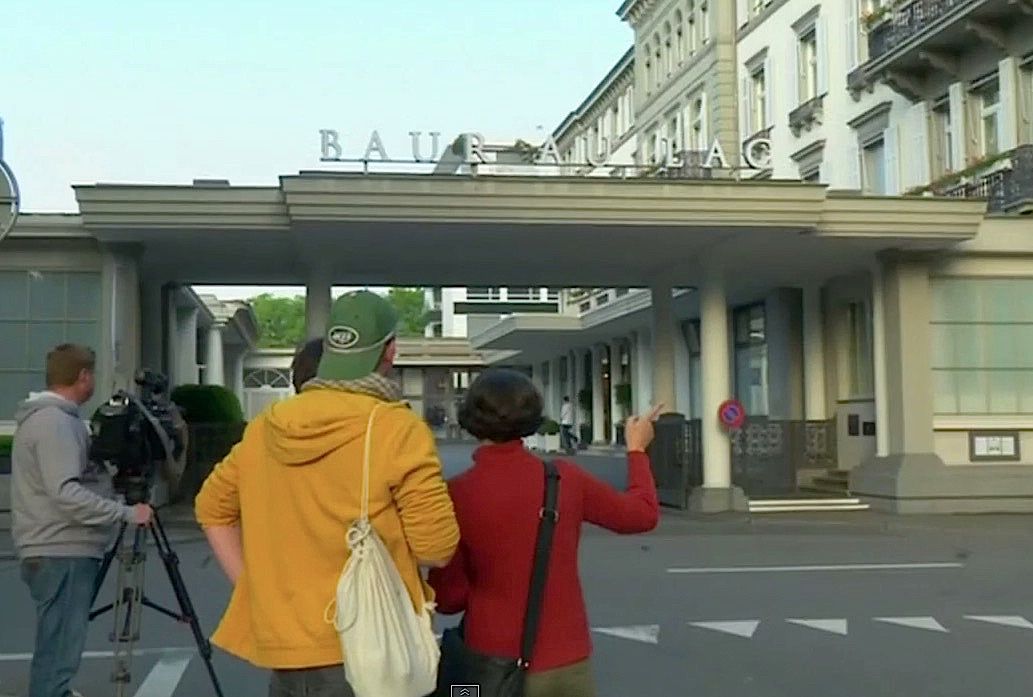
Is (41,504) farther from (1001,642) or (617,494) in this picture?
(1001,642)

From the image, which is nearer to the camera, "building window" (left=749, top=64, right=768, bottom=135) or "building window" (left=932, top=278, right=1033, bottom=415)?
"building window" (left=932, top=278, right=1033, bottom=415)

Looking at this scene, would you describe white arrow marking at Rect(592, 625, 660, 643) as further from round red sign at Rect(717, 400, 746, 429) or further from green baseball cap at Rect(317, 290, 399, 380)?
round red sign at Rect(717, 400, 746, 429)

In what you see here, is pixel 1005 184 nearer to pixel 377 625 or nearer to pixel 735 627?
pixel 735 627

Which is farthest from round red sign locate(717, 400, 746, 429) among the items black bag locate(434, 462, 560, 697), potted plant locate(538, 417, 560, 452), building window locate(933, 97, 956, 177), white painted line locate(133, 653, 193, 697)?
potted plant locate(538, 417, 560, 452)

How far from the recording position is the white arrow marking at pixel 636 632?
29.0 ft

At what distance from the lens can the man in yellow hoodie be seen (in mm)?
3080

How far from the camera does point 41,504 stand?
5.79m

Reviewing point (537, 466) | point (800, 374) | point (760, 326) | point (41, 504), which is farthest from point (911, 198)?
point (537, 466)

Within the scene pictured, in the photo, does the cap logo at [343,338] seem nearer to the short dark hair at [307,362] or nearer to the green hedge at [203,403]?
the short dark hair at [307,362]

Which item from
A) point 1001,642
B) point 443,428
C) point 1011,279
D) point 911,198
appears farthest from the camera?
point 443,428

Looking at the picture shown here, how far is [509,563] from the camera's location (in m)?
3.37

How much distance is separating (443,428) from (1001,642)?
61.0m

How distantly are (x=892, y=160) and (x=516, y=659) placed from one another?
22661 mm

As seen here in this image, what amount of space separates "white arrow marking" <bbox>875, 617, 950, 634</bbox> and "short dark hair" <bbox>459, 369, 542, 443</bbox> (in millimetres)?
6488
